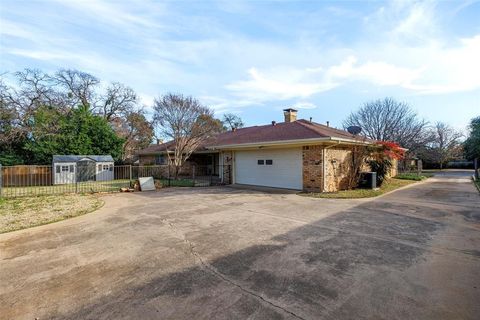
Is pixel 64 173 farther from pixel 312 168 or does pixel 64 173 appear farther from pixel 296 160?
pixel 312 168

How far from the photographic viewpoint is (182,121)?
54.6ft

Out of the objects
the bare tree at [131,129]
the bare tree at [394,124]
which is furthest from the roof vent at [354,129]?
the bare tree at [131,129]

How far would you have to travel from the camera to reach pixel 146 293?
10.2 ft

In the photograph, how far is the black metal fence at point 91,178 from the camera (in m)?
15.4

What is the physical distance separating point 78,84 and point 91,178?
12.9 m

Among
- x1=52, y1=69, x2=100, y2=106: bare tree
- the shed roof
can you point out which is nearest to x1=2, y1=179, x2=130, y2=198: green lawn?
the shed roof

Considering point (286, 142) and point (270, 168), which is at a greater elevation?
point (286, 142)

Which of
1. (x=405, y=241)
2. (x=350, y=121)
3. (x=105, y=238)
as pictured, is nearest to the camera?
(x=405, y=241)

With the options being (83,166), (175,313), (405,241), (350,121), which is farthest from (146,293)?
(350,121)

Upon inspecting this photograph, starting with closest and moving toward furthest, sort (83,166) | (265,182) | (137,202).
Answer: (137,202)
(265,182)
(83,166)

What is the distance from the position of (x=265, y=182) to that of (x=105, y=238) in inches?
A: 385

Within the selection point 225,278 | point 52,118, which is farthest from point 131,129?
point 225,278

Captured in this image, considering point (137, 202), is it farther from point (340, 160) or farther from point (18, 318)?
point (340, 160)

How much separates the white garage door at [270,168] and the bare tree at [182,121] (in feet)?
11.1
